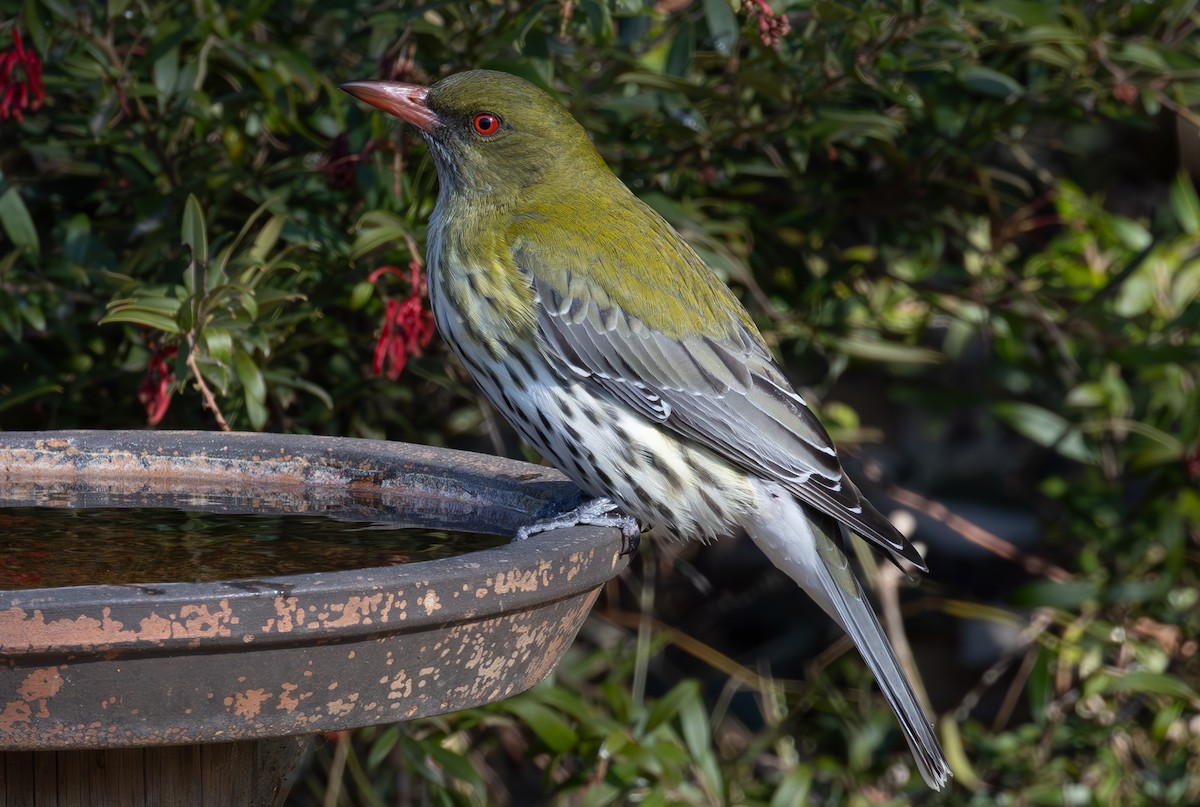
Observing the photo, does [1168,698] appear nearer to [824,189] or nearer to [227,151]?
[824,189]

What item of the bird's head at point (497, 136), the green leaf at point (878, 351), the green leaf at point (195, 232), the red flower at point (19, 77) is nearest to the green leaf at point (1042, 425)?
the green leaf at point (878, 351)

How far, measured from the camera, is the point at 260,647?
1954 millimetres

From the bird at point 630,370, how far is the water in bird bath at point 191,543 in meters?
0.47

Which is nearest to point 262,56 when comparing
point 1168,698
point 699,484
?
point 699,484

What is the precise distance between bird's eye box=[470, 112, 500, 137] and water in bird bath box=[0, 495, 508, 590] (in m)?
1.17

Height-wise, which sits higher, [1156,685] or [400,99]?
[400,99]

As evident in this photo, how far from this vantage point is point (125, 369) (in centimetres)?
385

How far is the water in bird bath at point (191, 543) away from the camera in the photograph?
2.48 m

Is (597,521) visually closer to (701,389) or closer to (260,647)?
(701,389)

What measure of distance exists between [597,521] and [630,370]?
1.48ft

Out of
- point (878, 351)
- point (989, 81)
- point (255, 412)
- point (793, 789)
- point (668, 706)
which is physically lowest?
point (793, 789)

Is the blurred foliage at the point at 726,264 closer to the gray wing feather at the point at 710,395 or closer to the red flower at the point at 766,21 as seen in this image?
the red flower at the point at 766,21

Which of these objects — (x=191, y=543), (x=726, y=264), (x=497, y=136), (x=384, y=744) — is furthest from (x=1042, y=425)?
(x=191, y=543)

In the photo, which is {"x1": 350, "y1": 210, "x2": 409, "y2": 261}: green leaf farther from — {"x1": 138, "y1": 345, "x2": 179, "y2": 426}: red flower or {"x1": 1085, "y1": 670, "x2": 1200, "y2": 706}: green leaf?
{"x1": 1085, "y1": 670, "x2": 1200, "y2": 706}: green leaf
